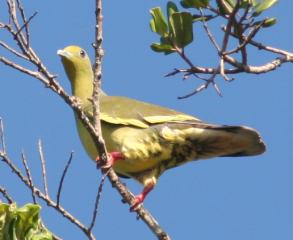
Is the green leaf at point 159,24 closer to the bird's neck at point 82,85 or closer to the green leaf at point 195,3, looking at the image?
the green leaf at point 195,3

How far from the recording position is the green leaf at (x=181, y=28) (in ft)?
16.5

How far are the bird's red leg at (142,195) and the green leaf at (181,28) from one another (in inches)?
48.1

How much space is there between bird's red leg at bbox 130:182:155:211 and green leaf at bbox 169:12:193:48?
1.22m

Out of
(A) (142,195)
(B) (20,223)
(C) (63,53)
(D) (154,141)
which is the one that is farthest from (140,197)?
(B) (20,223)

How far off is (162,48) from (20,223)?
6.39 feet

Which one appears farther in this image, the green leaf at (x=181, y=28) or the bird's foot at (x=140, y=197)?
the bird's foot at (x=140, y=197)

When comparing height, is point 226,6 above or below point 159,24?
below

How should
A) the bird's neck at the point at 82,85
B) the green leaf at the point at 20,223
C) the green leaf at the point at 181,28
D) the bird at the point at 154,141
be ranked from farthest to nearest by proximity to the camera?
the bird's neck at the point at 82,85 → the bird at the point at 154,141 → the green leaf at the point at 181,28 → the green leaf at the point at 20,223

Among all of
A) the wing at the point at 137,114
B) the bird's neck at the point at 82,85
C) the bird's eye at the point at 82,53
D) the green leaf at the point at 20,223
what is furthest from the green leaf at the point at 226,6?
the bird's eye at the point at 82,53

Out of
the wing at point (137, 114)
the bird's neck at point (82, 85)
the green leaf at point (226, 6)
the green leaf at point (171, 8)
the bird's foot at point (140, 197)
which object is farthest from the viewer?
the bird's neck at point (82, 85)

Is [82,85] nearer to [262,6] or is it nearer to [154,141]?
[154,141]

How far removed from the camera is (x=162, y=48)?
16.9 ft

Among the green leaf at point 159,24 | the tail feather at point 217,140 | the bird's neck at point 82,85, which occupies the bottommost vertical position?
the tail feather at point 217,140

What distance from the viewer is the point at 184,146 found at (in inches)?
239
